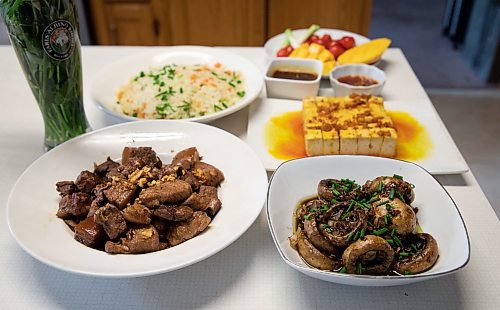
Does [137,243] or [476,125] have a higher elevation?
[137,243]

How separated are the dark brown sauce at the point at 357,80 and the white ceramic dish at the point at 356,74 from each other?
0.01 metres

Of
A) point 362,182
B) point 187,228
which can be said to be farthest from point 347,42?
point 187,228

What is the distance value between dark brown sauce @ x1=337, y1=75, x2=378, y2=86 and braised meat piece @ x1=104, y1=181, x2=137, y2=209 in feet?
3.44

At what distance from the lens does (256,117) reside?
1.62 metres

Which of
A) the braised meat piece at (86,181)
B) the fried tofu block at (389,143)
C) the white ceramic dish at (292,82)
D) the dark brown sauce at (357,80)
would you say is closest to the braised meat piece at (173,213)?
the braised meat piece at (86,181)

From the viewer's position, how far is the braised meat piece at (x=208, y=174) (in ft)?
4.00

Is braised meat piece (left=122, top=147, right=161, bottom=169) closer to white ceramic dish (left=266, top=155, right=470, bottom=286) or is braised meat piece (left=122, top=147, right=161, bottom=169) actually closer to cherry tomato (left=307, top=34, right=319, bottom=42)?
white ceramic dish (left=266, top=155, right=470, bottom=286)

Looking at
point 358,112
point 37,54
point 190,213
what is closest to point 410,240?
point 190,213

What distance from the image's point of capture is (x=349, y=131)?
145 cm

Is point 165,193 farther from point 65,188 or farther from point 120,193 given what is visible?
point 65,188

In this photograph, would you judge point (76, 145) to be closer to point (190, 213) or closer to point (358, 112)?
point (190, 213)

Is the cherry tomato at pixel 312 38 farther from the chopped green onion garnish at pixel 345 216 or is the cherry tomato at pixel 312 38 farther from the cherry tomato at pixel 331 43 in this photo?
the chopped green onion garnish at pixel 345 216

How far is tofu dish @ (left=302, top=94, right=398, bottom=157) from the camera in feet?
4.70

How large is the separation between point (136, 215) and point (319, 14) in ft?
8.89
